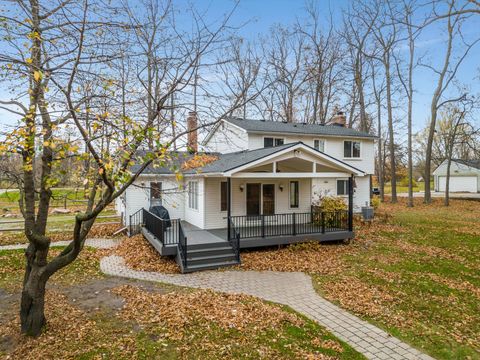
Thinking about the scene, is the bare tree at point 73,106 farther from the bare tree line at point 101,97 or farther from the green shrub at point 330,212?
the green shrub at point 330,212

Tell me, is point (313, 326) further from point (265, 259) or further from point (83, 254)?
point (83, 254)

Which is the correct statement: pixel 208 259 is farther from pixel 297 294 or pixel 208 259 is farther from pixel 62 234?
pixel 62 234

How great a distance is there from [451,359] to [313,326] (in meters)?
2.34

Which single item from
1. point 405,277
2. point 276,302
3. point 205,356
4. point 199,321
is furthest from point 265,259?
point 205,356

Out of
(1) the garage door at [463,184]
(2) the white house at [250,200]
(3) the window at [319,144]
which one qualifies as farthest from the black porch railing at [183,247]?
(1) the garage door at [463,184]

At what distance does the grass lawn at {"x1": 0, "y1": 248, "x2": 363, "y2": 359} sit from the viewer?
5.11 meters

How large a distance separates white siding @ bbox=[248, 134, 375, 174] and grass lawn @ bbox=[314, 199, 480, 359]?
6.99 meters

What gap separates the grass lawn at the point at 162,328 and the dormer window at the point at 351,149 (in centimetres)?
1724

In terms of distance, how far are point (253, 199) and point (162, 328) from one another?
9.29 meters

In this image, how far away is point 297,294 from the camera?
316 inches

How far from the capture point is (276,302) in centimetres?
746

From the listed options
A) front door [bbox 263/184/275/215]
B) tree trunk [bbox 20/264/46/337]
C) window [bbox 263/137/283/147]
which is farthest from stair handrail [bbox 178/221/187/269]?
window [bbox 263/137/283/147]

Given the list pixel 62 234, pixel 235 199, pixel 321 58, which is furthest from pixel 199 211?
pixel 321 58

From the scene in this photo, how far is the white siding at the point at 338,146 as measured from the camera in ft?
60.6
